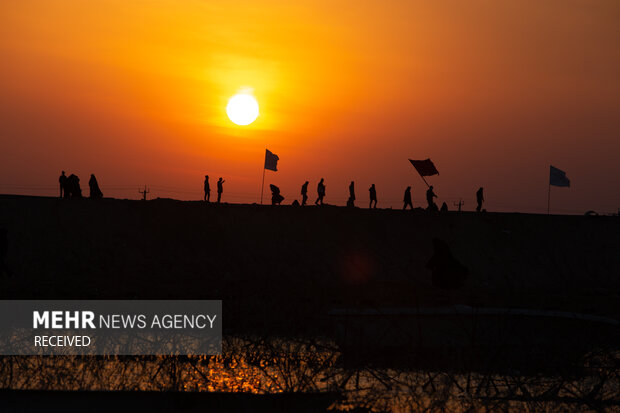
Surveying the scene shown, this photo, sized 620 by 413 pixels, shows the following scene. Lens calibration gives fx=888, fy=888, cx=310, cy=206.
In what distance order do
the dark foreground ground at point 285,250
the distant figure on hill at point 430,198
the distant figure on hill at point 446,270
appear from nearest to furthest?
the distant figure on hill at point 446,270, the dark foreground ground at point 285,250, the distant figure on hill at point 430,198

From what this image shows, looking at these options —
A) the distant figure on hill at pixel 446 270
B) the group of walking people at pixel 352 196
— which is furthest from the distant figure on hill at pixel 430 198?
the distant figure on hill at pixel 446 270

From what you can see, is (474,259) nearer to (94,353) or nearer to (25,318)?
(25,318)

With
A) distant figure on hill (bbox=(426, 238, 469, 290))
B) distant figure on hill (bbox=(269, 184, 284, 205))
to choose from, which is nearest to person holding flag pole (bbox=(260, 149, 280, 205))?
distant figure on hill (bbox=(269, 184, 284, 205))

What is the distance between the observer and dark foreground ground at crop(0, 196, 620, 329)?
45.2 m

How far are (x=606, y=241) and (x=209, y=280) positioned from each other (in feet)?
89.2

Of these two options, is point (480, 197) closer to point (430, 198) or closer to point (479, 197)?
point (479, 197)

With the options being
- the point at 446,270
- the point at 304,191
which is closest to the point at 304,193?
the point at 304,191

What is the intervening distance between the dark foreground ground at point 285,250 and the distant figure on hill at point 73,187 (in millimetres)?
534

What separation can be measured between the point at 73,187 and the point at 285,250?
12.5m

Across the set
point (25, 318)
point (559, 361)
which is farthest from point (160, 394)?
point (25, 318)

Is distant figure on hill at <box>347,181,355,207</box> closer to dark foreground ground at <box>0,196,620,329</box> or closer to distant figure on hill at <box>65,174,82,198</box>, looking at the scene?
dark foreground ground at <box>0,196,620,329</box>

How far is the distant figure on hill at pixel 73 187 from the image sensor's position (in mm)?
49531

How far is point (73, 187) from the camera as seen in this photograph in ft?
164

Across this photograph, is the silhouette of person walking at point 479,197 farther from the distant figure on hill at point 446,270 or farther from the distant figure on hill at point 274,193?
the distant figure on hill at point 446,270
